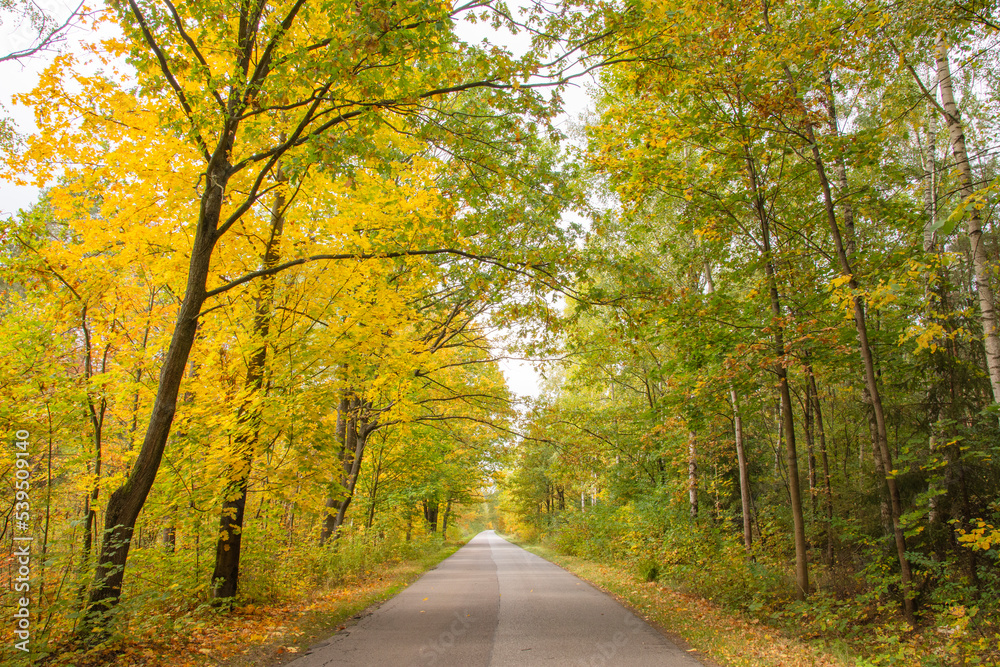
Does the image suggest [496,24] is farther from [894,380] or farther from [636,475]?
[636,475]

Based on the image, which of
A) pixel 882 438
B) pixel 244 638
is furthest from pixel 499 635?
pixel 882 438

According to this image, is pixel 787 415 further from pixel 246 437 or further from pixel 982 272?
pixel 246 437

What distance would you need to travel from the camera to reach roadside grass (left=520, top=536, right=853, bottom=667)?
18.6ft

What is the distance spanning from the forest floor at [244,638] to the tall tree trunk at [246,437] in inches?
24.6

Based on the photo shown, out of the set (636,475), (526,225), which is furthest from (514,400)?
(636,475)

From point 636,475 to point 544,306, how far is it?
14572mm

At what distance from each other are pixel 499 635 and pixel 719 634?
116 inches

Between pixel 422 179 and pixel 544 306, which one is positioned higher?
pixel 422 179

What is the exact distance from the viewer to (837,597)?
8.38 meters

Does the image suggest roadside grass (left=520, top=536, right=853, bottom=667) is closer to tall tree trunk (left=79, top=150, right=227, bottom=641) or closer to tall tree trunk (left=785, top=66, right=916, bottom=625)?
tall tree trunk (left=785, top=66, right=916, bottom=625)

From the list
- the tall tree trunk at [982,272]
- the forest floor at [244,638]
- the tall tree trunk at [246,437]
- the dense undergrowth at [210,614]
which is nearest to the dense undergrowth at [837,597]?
the tall tree trunk at [982,272]

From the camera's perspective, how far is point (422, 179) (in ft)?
33.6

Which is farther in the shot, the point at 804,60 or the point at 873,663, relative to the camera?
the point at 804,60

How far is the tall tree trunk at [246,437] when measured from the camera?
6.86 m
